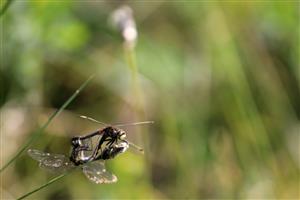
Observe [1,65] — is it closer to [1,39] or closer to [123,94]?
[1,39]

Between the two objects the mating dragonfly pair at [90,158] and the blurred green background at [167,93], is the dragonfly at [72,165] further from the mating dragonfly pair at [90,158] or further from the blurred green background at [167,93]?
the blurred green background at [167,93]

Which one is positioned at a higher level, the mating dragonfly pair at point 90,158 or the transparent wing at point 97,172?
the mating dragonfly pair at point 90,158

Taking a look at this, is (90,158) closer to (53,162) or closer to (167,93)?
(53,162)

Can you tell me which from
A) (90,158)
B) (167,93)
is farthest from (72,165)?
(167,93)

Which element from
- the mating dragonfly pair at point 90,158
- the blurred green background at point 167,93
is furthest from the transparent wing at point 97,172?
the blurred green background at point 167,93

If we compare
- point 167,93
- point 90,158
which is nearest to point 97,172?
point 90,158

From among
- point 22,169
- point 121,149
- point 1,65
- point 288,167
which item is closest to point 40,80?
point 1,65

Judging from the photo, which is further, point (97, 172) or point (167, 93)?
point (167, 93)
